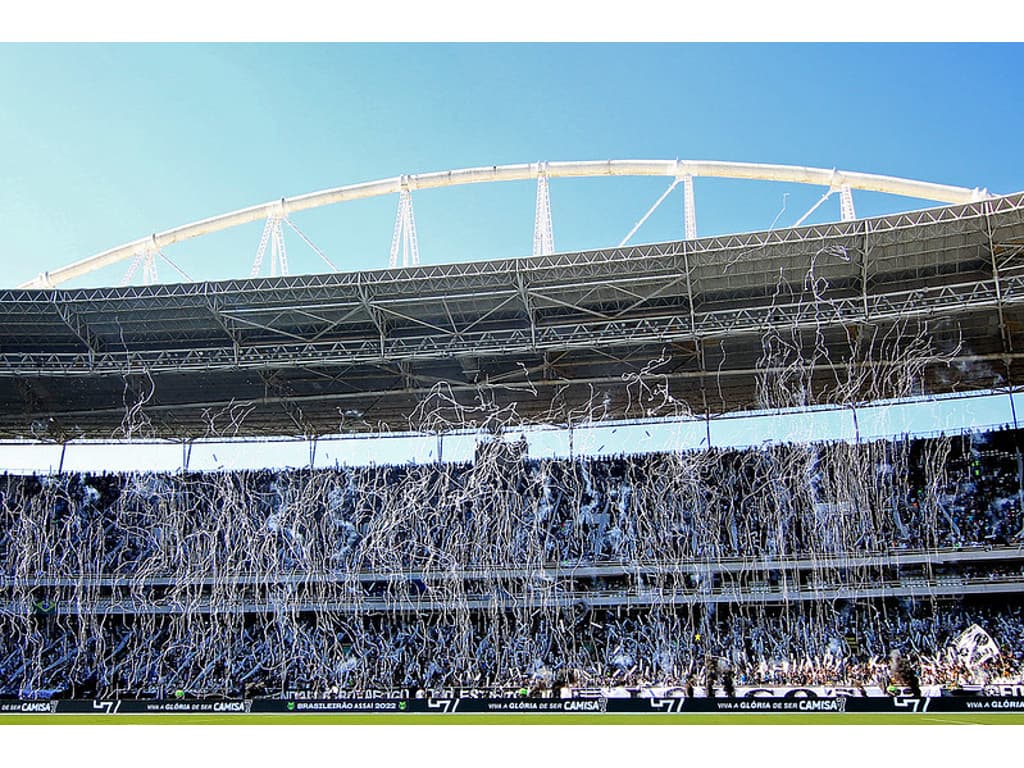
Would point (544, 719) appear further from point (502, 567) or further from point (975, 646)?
point (975, 646)

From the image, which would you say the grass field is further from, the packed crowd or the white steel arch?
the white steel arch

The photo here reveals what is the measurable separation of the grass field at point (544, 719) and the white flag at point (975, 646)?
9066 mm

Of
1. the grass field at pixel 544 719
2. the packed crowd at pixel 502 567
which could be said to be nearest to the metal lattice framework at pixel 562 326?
the packed crowd at pixel 502 567

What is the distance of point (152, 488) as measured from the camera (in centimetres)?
3366

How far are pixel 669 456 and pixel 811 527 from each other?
5.28 meters

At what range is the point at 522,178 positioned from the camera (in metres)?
36.1

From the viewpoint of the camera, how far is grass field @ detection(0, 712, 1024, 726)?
53.7 feet

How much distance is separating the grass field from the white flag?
9066 millimetres

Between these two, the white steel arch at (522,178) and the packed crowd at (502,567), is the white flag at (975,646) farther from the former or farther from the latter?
the white steel arch at (522,178)

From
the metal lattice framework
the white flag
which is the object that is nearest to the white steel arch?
the metal lattice framework

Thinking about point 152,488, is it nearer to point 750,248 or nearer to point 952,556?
point 750,248

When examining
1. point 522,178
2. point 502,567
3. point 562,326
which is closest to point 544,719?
point 502,567

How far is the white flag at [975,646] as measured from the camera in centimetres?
2505

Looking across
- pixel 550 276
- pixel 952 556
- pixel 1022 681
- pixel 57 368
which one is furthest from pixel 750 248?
pixel 57 368
